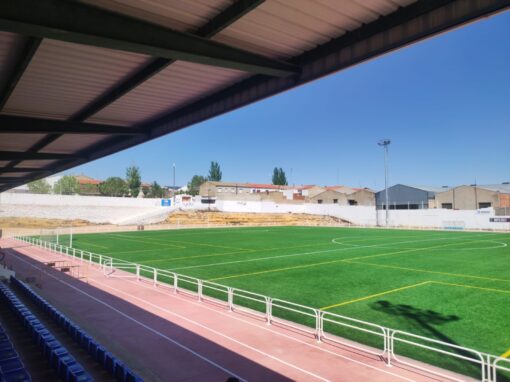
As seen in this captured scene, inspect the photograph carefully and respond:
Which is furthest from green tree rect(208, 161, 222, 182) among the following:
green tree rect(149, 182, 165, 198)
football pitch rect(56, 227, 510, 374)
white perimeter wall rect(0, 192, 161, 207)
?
football pitch rect(56, 227, 510, 374)

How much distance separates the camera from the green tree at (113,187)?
110438 millimetres

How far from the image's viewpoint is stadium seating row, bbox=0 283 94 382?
7.51 meters

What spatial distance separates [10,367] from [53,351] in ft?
3.80

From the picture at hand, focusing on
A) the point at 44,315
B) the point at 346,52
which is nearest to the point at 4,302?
the point at 44,315

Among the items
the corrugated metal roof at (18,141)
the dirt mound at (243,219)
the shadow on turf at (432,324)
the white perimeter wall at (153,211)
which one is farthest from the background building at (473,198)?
the corrugated metal roof at (18,141)

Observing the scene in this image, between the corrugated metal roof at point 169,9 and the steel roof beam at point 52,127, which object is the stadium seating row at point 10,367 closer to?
the corrugated metal roof at point 169,9

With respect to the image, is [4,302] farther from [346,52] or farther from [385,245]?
[385,245]

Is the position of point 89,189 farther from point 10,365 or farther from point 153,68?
point 10,365

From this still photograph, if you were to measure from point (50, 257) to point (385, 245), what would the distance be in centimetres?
3041

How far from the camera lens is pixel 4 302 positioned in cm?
1432

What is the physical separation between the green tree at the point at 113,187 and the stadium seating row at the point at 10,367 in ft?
353

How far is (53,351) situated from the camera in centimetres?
872

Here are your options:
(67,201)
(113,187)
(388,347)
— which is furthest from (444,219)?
(113,187)

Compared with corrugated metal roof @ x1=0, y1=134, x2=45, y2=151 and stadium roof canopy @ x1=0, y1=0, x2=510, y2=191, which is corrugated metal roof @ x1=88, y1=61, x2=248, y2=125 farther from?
corrugated metal roof @ x1=0, y1=134, x2=45, y2=151
